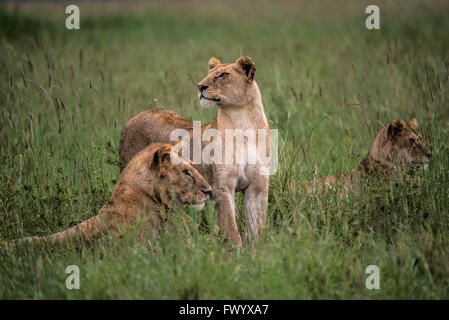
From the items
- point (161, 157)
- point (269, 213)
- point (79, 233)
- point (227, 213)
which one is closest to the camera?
point (79, 233)

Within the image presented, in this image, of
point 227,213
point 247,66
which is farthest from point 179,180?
point 247,66

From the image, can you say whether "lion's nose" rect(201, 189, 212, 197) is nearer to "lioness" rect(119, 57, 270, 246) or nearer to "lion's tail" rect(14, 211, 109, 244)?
"lioness" rect(119, 57, 270, 246)

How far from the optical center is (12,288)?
4094mm

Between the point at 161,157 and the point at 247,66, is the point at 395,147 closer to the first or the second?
the point at 247,66

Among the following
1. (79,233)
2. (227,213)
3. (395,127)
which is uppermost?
(395,127)

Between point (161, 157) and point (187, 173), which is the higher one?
point (161, 157)

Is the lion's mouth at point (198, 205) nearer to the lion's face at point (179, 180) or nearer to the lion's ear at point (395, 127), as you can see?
the lion's face at point (179, 180)

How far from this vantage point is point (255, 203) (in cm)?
509

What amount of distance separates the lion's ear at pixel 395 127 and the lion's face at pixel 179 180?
2.71 m

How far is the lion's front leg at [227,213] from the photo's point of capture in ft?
16.1

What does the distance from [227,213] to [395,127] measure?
104 inches

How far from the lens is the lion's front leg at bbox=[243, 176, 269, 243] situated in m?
5.04

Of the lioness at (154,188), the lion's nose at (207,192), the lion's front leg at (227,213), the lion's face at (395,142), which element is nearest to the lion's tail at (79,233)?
the lioness at (154,188)
